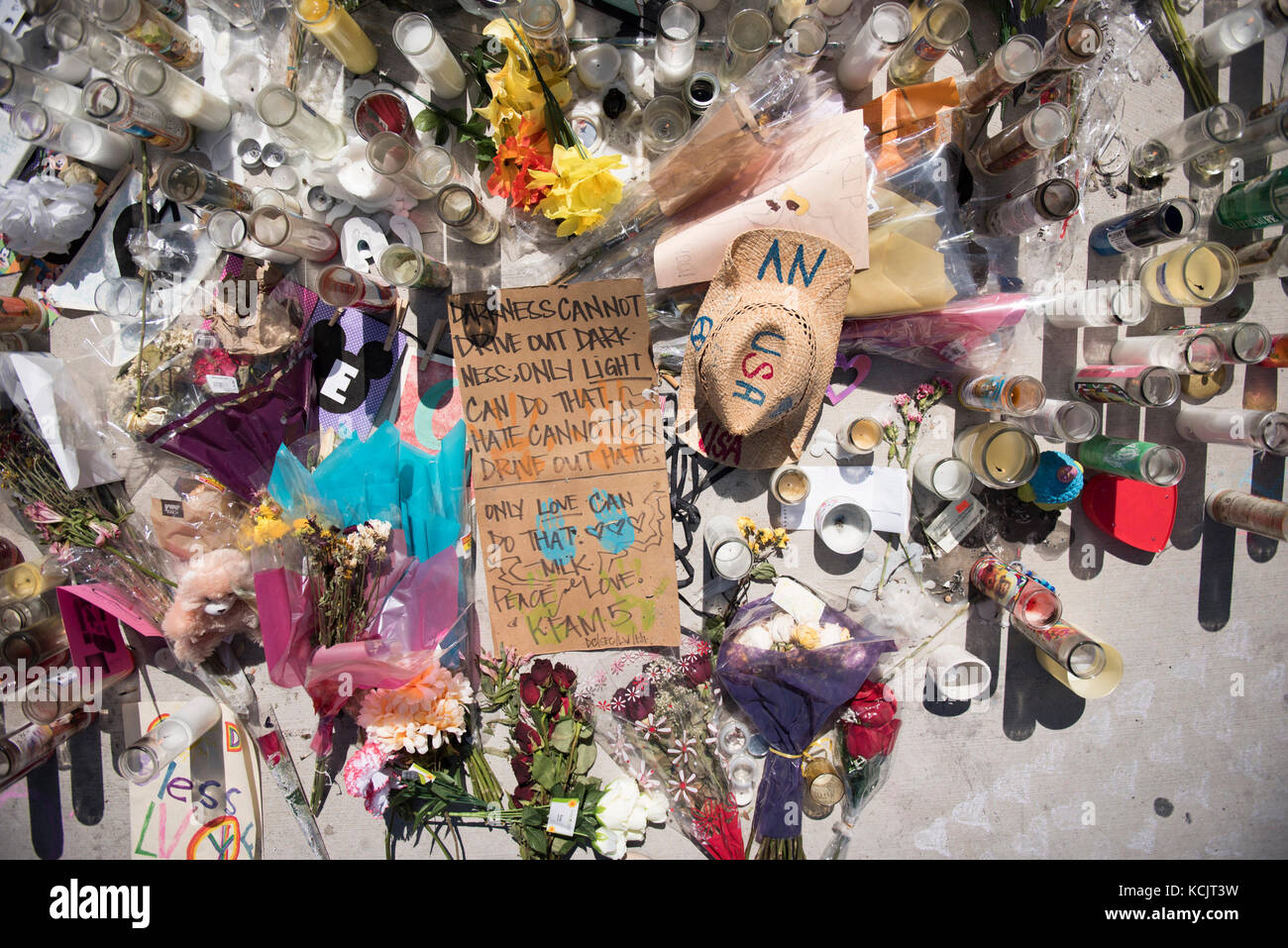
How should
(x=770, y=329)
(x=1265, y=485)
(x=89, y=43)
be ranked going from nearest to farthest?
(x=770, y=329) → (x=89, y=43) → (x=1265, y=485)

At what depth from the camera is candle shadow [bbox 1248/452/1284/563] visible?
1739 millimetres

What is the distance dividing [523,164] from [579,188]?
207 mm

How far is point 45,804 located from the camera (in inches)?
69.9

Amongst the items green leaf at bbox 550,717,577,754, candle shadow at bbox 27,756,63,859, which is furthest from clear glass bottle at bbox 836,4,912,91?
candle shadow at bbox 27,756,63,859

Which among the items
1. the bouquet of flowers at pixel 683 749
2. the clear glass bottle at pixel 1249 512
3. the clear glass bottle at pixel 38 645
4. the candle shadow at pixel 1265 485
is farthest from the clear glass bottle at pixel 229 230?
the candle shadow at pixel 1265 485

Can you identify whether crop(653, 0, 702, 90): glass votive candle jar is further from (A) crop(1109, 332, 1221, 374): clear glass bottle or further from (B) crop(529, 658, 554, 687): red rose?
(B) crop(529, 658, 554, 687): red rose

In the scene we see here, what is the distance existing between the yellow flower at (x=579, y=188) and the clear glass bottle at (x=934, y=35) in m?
0.79

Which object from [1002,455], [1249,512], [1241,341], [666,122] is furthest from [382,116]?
[1249,512]

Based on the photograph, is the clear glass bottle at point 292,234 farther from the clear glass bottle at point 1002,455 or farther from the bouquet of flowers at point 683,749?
the clear glass bottle at point 1002,455

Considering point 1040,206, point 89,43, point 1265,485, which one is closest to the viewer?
point 1040,206

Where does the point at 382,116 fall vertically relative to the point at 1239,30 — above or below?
below

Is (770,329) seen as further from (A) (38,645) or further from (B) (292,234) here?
(A) (38,645)

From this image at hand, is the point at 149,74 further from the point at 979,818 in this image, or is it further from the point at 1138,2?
the point at 979,818
